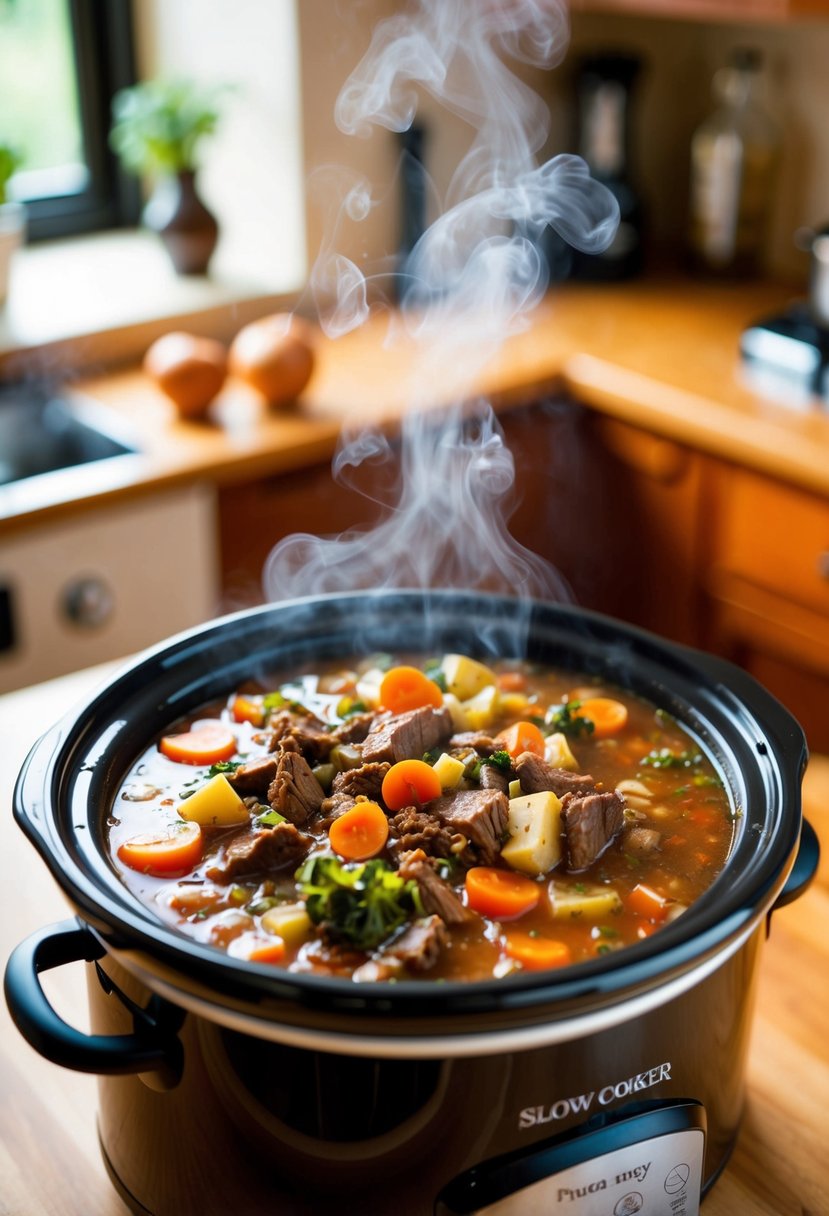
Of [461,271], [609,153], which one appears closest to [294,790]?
[461,271]

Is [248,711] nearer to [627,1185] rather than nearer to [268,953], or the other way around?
[268,953]

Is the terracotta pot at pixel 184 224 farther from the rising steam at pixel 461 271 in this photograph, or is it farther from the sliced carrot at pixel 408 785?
the sliced carrot at pixel 408 785

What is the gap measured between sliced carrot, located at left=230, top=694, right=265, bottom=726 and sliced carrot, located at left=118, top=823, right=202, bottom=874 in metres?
0.23

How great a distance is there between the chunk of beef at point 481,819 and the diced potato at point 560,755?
15 centimetres

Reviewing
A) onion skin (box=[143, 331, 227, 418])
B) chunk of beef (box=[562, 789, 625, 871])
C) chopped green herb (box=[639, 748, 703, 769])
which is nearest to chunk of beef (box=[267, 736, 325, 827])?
chunk of beef (box=[562, 789, 625, 871])

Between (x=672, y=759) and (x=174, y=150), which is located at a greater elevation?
(x=174, y=150)

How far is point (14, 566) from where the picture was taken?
2.43 meters

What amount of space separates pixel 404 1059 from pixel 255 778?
A: 42 cm

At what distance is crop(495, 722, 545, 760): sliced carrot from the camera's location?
1.35m

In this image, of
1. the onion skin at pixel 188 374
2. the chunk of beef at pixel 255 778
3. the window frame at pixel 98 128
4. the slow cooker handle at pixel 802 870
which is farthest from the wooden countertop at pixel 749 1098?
the window frame at pixel 98 128

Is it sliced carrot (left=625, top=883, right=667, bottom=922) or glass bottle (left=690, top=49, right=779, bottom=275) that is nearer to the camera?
sliced carrot (left=625, top=883, right=667, bottom=922)

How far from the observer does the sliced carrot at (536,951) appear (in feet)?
3.60

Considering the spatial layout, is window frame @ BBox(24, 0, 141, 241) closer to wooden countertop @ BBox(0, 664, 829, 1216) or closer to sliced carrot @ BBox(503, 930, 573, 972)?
wooden countertop @ BBox(0, 664, 829, 1216)

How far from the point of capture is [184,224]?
3328mm
